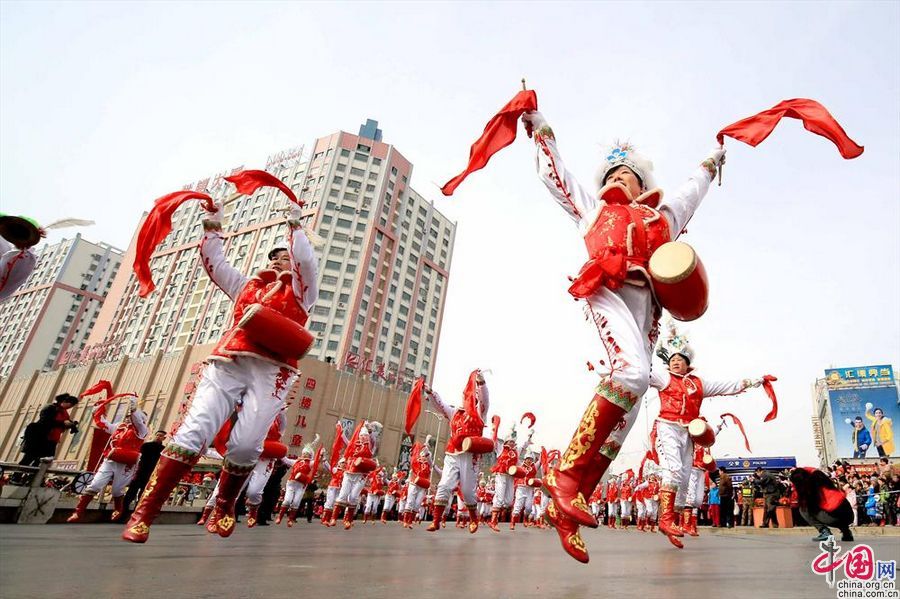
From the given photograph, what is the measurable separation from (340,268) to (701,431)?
54001 millimetres

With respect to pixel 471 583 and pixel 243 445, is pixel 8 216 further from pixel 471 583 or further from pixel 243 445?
pixel 471 583

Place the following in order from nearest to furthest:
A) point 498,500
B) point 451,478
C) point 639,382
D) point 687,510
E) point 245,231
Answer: point 639,382 < point 687,510 < point 451,478 < point 498,500 < point 245,231

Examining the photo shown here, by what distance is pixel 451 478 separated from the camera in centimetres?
898

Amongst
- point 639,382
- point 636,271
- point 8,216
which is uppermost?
point 636,271

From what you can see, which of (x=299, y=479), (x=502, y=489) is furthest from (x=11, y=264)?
(x=299, y=479)

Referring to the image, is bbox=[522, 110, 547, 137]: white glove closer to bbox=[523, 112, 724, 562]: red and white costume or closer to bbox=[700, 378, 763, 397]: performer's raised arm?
bbox=[523, 112, 724, 562]: red and white costume

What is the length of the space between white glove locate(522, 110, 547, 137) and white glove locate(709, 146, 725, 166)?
1.22m

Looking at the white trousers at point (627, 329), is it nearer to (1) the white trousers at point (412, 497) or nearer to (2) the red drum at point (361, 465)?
(2) the red drum at point (361, 465)

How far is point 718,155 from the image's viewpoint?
12.0ft

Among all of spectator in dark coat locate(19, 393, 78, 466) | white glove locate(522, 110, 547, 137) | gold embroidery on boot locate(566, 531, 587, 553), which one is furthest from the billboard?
spectator in dark coat locate(19, 393, 78, 466)

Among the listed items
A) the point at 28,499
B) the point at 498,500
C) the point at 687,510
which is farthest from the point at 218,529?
the point at 498,500

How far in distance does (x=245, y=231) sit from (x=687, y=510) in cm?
6196

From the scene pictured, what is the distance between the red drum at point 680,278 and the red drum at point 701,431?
377cm

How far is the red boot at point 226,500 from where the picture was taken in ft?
13.2
